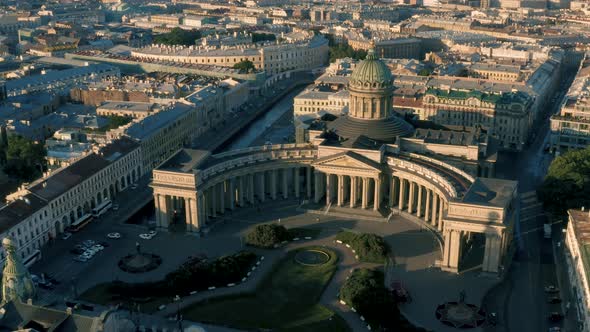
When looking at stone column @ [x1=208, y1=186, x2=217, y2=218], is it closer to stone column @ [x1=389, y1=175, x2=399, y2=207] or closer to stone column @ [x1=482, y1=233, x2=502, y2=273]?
stone column @ [x1=389, y1=175, x2=399, y2=207]

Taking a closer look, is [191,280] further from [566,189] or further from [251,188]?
[566,189]

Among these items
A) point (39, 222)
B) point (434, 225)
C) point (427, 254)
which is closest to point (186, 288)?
point (39, 222)

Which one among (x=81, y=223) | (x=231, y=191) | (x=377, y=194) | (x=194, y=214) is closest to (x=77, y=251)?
(x=81, y=223)

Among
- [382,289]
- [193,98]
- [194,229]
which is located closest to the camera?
[382,289]

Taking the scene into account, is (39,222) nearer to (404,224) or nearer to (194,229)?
(194,229)

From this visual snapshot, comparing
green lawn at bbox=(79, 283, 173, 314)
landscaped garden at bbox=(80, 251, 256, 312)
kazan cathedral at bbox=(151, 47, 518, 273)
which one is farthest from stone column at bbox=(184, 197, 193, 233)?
green lawn at bbox=(79, 283, 173, 314)

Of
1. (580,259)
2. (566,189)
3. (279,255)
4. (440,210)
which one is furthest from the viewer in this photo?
(566,189)
